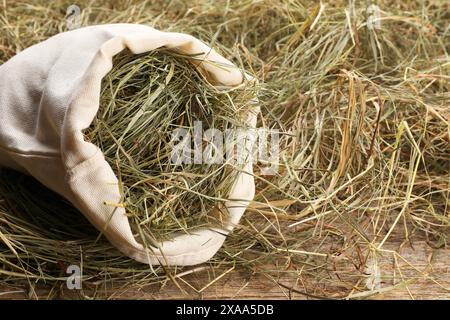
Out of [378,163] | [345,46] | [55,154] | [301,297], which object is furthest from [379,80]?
[55,154]

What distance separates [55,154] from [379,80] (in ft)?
1.72

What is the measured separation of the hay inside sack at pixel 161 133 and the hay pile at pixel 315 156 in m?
0.06

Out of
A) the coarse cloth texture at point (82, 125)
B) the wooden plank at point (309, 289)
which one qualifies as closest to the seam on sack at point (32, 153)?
the coarse cloth texture at point (82, 125)

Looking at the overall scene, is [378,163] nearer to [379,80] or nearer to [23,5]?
[379,80]

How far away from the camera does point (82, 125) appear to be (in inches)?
29.6

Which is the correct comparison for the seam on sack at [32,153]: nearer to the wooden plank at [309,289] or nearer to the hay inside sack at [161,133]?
the hay inside sack at [161,133]

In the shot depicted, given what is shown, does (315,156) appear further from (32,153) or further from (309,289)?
(32,153)

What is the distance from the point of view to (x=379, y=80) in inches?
42.9

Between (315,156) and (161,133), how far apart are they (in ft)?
0.72

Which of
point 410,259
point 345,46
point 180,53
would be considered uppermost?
point 180,53

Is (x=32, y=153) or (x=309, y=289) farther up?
(x=32, y=153)

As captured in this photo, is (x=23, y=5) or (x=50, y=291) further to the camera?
(x=23, y=5)

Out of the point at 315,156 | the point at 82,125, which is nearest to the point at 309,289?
the point at 315,156

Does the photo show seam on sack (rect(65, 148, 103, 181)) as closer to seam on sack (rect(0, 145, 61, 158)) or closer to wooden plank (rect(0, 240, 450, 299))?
seam on sack (rect(0, 145, 61, 158))
